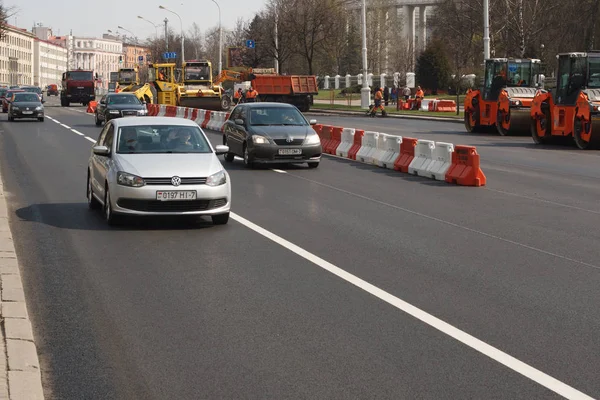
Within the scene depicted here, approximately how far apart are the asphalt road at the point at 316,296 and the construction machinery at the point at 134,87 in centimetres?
4500

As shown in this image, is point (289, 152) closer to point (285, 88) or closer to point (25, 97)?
point (25, 97)

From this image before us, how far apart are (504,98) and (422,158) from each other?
1592 centimetres

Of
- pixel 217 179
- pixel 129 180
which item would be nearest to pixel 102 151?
pixel 129 180

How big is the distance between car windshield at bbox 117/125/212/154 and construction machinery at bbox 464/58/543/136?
2359 centimetres

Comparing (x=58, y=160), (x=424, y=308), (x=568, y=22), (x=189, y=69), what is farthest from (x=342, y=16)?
(x=424, y=308)

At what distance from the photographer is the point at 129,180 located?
45.0ft

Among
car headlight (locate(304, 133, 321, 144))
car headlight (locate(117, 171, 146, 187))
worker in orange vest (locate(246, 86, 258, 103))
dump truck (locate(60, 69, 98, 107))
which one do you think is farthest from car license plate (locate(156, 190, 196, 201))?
dump truck (locate(60, 69, 98, 107))

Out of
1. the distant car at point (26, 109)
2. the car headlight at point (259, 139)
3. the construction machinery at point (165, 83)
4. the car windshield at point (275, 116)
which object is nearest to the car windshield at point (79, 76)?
the construction machinery at point (165, 83)

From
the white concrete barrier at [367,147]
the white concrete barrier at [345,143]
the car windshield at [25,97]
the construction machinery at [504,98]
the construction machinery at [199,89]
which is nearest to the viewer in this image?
the white concrete barrier at [367,147]

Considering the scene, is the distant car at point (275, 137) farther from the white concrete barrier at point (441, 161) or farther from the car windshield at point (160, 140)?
the car windshield at point (160, 140)

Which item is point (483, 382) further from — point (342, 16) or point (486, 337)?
point (342, 16)

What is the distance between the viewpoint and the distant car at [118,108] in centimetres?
4375

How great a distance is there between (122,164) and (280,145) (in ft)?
31.8

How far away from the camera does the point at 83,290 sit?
31.6ft
